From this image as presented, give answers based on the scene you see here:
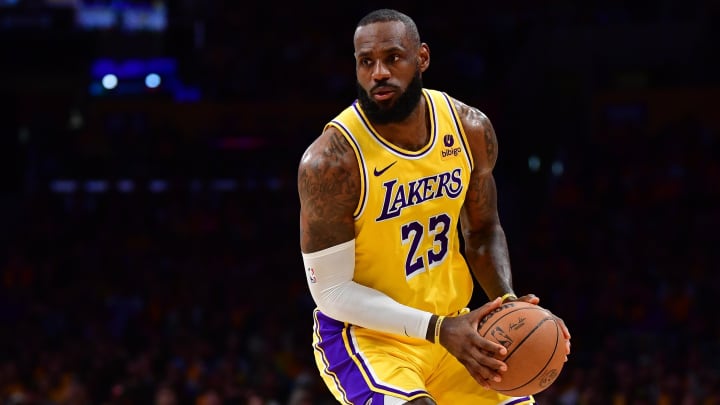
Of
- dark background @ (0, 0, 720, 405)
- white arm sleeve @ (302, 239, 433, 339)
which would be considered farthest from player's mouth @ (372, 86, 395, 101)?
dark background @ (0, 0, 720, 405)

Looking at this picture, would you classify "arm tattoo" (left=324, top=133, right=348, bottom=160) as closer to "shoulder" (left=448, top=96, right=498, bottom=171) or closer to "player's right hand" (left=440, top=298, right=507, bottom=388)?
"shoulder" (left=448, top=96, right=498, bottom=171)

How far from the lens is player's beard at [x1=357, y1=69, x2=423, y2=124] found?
4445 mm

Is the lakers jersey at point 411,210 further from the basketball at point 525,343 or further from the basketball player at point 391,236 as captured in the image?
the basketball at point 525,343

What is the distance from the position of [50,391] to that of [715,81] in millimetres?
12609

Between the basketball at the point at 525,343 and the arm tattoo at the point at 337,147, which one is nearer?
the basketball at the point at 525,343

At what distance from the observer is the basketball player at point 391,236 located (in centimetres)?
434

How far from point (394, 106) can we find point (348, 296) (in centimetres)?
86

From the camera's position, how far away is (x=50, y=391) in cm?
1190

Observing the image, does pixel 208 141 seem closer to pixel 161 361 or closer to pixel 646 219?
pixel 161 361

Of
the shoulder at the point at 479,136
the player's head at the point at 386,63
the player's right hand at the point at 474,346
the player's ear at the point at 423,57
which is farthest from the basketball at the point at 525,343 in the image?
the player's ear at the point at 423,57

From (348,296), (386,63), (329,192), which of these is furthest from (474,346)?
(386,63)

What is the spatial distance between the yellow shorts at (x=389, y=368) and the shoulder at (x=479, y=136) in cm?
92

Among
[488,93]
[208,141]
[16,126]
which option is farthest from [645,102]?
[16,126]

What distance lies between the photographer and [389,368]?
437cm
